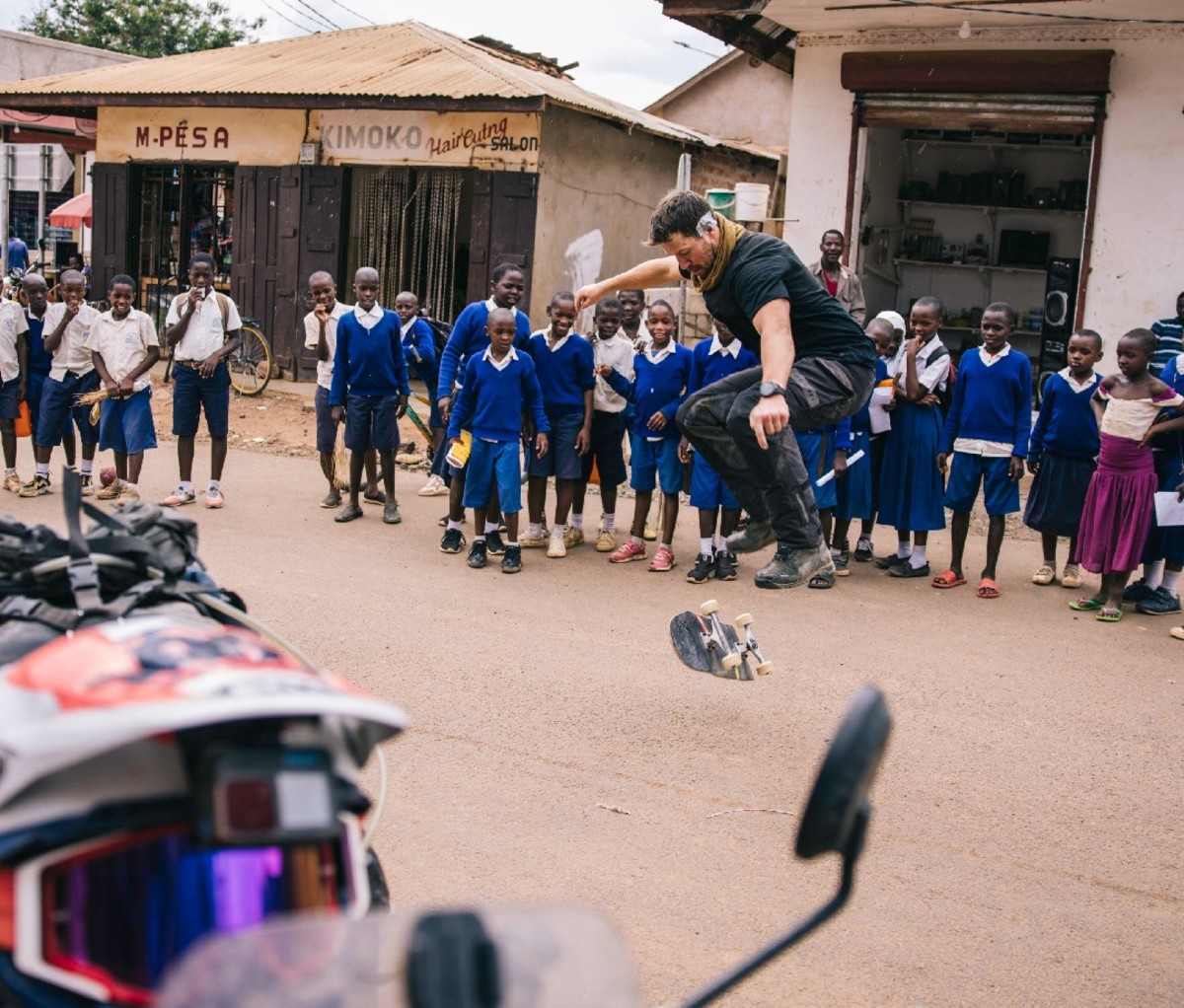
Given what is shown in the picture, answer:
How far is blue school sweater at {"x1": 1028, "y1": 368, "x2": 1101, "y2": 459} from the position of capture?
8813 mm

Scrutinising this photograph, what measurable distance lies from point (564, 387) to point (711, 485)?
1312 mm

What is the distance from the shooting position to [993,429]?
896 cm

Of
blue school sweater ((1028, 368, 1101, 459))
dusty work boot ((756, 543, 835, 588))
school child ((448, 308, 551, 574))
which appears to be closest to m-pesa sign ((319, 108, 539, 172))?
school child ((448, 308, 551, 574))

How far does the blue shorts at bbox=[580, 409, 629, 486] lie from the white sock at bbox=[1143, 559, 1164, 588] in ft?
11.4

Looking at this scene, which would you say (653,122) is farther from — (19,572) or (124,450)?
(19,572)

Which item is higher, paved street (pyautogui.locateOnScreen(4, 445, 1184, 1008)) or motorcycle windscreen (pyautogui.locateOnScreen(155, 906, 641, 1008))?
motorcycle windscreen (pyautogui.locateOnScreen(155, 906, 641, 1008))

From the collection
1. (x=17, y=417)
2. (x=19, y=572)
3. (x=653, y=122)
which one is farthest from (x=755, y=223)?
(x=19, y=572)

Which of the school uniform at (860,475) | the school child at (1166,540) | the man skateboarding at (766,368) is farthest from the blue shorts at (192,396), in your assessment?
the school child at (1166,540)

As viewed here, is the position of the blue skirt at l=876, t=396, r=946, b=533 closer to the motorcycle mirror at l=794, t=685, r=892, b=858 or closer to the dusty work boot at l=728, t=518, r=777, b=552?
the dusty work boot at l=728, t=518, r=777, b=552

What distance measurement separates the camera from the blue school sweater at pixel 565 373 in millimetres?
9414

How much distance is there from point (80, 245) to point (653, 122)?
12.4 metres

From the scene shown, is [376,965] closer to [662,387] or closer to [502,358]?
[502,358]

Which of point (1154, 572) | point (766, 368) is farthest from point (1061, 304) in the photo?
point (766, 368)

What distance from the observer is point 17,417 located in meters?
10.7
